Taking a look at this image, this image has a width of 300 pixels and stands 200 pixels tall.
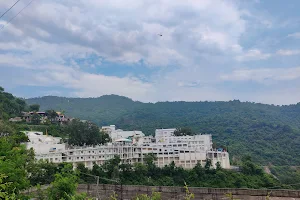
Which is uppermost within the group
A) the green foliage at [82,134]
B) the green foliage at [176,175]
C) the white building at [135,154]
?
the green foliage at [82,134]

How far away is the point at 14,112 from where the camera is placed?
38.1 m

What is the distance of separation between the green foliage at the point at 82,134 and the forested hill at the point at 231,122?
22126 millimetres

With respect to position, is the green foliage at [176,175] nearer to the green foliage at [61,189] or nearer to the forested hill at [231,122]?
the forested hill at [231,122]

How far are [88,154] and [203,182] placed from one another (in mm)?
12739

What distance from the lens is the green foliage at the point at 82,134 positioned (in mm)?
29984

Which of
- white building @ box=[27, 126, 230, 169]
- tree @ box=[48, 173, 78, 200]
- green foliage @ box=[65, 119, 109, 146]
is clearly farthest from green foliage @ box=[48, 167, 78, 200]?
green foliage @ box=[65, 119, 109, 146]

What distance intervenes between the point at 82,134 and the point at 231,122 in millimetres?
43789

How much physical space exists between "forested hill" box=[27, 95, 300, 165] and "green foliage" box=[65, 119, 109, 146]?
22.1m

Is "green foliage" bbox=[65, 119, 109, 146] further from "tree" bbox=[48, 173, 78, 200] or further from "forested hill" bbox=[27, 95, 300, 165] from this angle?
"tree" bbox=[48, 173, 78, 200]

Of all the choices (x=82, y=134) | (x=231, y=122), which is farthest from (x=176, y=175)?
(x=231, y=122)

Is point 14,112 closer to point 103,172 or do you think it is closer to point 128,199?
point 103,172

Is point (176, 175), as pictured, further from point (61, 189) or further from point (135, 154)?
point (61, 189)

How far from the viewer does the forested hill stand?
43.9 m

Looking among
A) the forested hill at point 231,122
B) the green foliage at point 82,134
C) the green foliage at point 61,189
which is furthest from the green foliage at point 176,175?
the green foliage at point 61,189
